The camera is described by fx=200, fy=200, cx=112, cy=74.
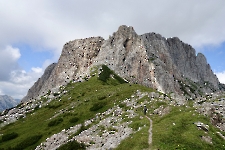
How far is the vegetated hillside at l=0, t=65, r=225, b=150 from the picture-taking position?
4181 centimetres

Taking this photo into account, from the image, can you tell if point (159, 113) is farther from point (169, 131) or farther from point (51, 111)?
point (51, 111)

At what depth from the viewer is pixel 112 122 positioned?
59.1 meters

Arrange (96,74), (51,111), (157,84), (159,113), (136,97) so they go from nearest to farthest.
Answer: (159,113), (136,97), (51,111), (96,74), (157,84)

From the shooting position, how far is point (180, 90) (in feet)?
654

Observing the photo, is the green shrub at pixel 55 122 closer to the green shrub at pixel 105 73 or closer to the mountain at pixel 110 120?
the mountain at pixel 110 120

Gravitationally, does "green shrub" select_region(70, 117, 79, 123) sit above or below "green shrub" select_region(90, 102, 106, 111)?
below

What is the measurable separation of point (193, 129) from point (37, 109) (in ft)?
227

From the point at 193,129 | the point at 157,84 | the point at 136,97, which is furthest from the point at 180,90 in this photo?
the point at 193,129

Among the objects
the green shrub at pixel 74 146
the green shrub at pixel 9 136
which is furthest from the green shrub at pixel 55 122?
the green shrub at pixel 74 146

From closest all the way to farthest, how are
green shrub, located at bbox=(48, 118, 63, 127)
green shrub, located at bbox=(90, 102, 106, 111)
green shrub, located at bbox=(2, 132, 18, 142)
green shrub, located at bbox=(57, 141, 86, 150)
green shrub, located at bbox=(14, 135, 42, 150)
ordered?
1. green shrub, located at bbox=(57, 141, 86, 150)
2. green shrub, located at bbox=(14, 135, 42, 150)
3. green shrub, located at bbox=(2, 132, 18, 142)
4. green shrub, located at bbox=(48, 118, 63, 127)
5. green shrub, located at bbox=(90, 102, 106, 111)

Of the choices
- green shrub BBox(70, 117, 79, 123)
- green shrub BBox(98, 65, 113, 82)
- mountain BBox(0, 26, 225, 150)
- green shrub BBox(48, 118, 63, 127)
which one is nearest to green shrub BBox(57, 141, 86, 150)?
mountain BBox(0, 26, 225, 150)

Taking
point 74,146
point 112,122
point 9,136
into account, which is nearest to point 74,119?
point 112,122

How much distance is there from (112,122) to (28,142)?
25.7 m

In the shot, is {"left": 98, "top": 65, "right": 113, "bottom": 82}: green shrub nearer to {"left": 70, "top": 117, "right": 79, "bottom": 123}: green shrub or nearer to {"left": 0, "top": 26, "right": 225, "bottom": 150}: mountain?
{"left": 0, "top": 26, "right": 225, "bottom": 150}: mountain
